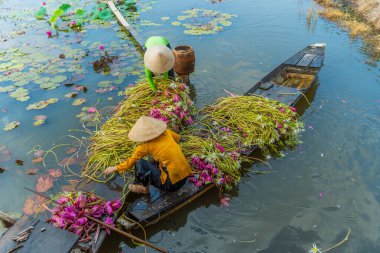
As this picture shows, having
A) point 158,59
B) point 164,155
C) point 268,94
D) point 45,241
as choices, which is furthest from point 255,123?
point 45,241

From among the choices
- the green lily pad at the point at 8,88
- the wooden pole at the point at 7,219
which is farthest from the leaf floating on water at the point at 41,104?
the wooden pole at the point at 7,219

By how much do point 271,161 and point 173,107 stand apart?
1901mm

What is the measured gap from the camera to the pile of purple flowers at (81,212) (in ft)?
11.3

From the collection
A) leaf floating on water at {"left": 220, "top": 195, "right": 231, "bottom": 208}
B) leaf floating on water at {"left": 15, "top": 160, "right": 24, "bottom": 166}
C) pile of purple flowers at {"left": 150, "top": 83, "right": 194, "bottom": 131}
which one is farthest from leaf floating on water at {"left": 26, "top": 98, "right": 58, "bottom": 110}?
leaf floating on water at {"left": 220, "top": 195, "right": 231, "bottom": 208}

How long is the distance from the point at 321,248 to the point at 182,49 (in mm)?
4649

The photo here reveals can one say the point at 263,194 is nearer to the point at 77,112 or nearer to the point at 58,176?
the point at 58,176

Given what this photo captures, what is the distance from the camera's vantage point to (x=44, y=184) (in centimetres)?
457

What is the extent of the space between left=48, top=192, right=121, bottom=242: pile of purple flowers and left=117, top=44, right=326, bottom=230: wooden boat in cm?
21

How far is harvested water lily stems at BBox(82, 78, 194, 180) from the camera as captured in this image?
4457 mm

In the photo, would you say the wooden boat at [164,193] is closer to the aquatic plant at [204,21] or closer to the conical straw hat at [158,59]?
the conical straw hat at [158,59]

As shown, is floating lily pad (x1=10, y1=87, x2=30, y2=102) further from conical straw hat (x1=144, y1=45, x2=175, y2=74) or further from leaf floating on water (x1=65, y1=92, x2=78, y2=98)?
conical straw hat (x1=144, y1=45, x2=175, y2=74)

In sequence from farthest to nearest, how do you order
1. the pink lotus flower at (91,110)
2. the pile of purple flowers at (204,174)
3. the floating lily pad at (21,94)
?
1. the floating lily pad at (21,94)
2. the pink lotus flower at (91,110)
3. the pile of purple flowers at (204,174)

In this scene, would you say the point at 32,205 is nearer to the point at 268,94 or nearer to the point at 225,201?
the point at 225,201

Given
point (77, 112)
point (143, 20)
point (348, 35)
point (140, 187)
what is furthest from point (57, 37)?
point (348, 35)
